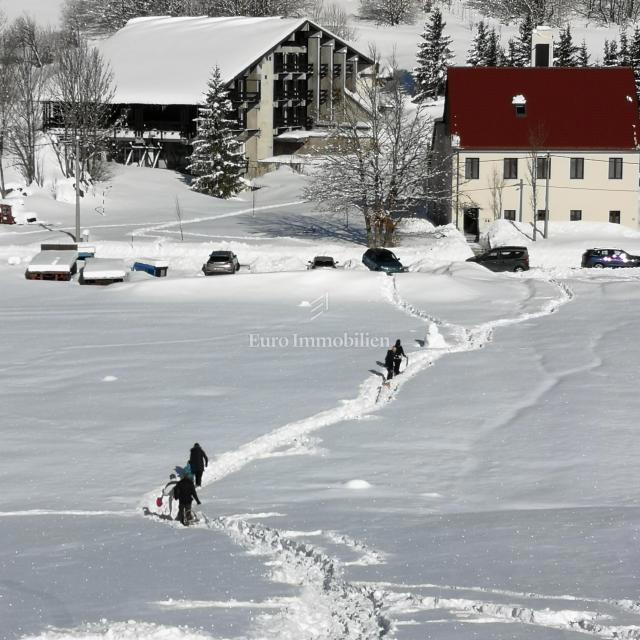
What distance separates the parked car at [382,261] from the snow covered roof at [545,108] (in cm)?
1378

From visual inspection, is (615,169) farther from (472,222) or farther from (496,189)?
(472,222)

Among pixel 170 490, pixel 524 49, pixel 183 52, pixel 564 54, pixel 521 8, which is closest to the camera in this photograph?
pixel 170 490

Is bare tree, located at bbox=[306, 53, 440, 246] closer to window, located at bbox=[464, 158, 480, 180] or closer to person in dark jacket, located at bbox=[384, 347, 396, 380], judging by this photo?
window, located at bbox=[464, 158, 480, 180]

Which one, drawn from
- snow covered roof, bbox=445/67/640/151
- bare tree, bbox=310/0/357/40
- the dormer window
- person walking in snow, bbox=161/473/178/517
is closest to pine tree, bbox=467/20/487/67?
bare tree, bbox=310/0/357/40

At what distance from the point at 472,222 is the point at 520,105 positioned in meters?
6.59

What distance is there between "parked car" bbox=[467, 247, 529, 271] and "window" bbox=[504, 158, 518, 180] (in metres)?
11.9

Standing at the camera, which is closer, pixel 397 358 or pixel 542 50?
pixel 397 358

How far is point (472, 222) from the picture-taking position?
6050 centimetres

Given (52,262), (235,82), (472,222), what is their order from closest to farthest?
(52,262), (472,222), (235,82)

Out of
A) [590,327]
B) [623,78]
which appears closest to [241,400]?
[590,327]

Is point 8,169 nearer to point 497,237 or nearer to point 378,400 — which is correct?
point 497,237

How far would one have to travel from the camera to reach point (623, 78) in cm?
6225

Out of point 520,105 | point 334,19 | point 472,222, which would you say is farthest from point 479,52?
point 472,222

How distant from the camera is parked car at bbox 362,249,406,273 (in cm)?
4644
